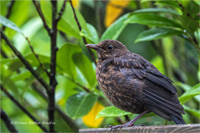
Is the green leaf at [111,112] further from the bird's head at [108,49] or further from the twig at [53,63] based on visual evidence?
the twig at [53,63]

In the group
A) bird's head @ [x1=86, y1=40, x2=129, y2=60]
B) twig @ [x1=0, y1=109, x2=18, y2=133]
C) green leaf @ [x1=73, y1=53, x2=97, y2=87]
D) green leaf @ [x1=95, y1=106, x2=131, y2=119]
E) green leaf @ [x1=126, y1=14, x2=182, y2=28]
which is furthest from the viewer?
twig @ [x1=0, y1=109, x2=18, y2=133]

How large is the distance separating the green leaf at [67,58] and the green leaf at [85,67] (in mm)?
57

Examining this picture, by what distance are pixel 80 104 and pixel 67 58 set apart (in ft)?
1.57

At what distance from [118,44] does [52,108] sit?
0.92 meters

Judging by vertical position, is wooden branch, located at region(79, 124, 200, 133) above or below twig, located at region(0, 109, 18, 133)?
above

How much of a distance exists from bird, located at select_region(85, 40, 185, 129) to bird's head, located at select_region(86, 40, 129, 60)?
23cm

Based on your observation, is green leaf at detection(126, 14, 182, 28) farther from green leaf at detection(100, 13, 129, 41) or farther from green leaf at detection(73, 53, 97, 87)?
green leaf at detection(73, 53, 97, 87)

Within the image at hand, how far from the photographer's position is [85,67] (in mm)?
3428

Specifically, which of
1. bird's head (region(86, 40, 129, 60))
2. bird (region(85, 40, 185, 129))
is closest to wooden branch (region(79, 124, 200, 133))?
bird (region(85, 40, 185, 129))

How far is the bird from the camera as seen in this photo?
241cm

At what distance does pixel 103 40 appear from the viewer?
3098 millimetres

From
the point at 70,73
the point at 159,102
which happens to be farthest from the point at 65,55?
the point at 159,102

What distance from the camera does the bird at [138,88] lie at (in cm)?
241

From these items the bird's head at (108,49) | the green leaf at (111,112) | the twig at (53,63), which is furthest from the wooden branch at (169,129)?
the twig at (53,63)
